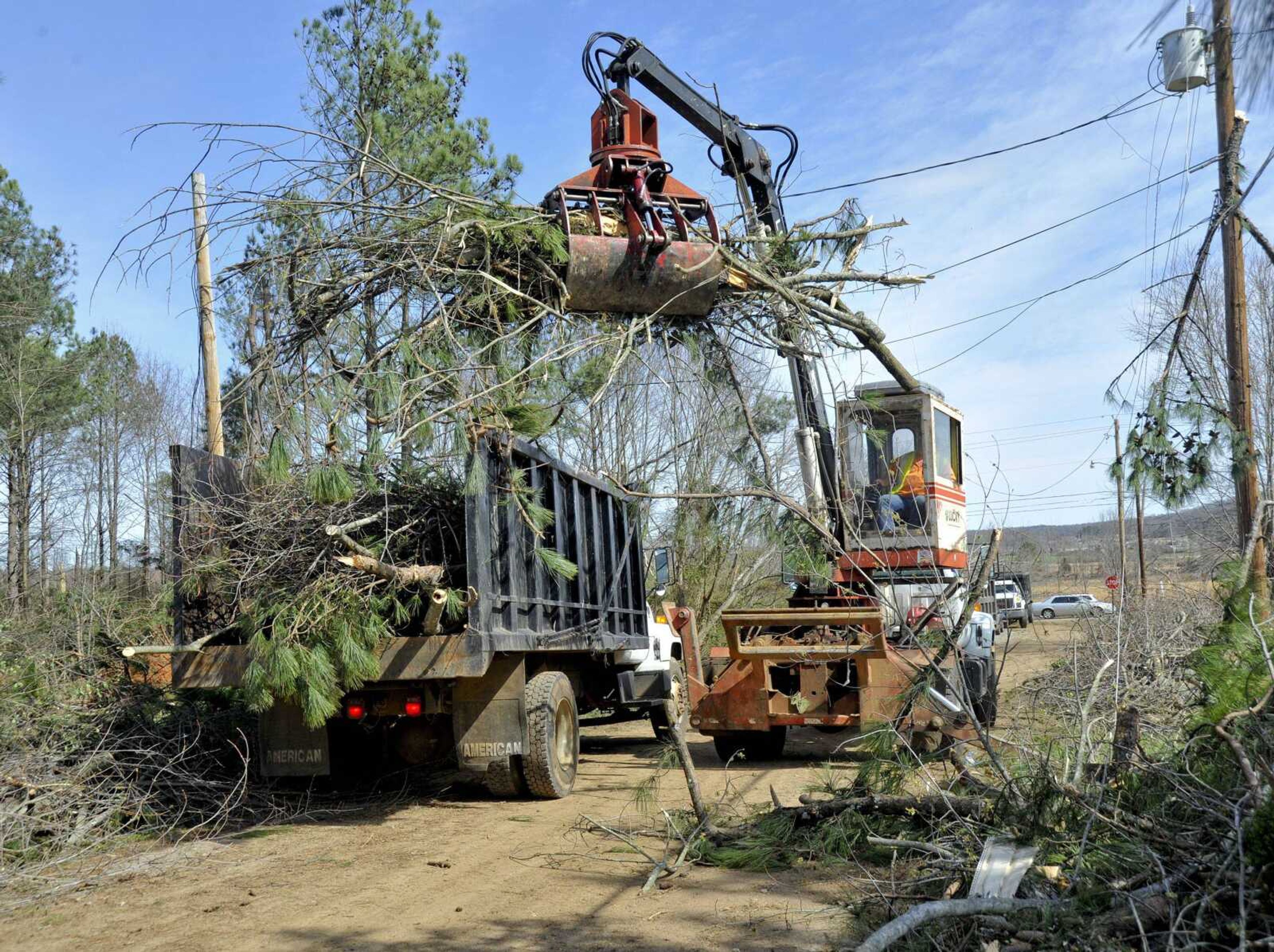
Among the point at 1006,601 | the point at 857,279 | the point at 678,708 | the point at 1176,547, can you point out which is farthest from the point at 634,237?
the point at 1006,601

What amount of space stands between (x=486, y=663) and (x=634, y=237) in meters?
2.94

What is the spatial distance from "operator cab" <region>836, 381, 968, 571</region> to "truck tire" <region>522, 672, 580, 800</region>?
2754mm

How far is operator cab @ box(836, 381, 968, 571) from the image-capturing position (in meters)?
9.23

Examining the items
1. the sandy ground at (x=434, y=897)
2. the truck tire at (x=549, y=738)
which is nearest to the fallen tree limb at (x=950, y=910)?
the sandy ground at (x=434, y=897)

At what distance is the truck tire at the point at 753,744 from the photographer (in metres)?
9.98

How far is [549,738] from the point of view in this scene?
26.3 ft

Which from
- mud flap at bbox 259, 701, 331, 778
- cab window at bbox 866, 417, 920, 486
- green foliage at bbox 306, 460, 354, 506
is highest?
cab window at bbox 866, 417, 920, 486

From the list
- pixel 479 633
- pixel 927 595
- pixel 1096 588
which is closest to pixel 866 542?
pixel 927 595

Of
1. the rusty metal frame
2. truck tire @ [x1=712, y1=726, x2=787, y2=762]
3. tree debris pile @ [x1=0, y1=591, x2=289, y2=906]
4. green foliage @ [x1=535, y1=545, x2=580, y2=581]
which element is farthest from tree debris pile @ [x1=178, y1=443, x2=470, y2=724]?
truck tire @ [x1=712, y1=726, x2=787, y2=762]

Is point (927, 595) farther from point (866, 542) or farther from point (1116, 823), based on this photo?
point (1116, 823)

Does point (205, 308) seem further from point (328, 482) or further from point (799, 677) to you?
point (799, 677)

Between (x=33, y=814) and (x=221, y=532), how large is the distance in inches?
78.5

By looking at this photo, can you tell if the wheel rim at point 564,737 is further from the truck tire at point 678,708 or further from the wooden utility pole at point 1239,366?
the wooden utility pole at point 1239,366

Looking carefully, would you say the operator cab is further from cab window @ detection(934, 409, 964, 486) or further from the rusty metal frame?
the rusty metal frame
